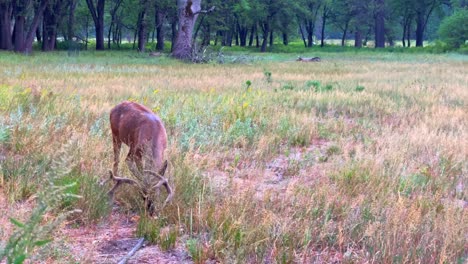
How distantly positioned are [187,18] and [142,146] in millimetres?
23443

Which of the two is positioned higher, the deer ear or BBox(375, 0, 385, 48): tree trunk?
BBox(375, 0, 385, 48): tree trunk

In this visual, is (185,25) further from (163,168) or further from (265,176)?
(163,168)

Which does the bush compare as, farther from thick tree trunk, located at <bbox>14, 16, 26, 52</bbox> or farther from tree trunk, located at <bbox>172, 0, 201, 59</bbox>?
thick tree trunk, located at <bbox>14, 16, 26, 52</bbox>

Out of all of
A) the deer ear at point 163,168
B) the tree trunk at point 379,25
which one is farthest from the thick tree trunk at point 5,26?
the tree trunk at point 379,25

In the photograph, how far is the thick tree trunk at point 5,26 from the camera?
33500 mm

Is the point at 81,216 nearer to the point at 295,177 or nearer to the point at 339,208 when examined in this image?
Answer: the point at 339,208

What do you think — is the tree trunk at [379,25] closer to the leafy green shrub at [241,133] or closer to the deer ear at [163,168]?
the leafy green shrub at [241,133]

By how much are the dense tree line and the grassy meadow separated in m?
18.7

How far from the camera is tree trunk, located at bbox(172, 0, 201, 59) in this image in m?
26.8

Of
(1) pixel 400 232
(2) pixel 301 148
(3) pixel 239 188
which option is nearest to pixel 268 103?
(2) pixel 301 148

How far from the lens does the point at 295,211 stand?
4.40 metres

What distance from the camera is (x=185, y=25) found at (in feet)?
89.5

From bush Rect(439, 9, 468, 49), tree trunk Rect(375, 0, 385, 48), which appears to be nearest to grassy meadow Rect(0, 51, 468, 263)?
bush Rect(439, 9, 468, 49)

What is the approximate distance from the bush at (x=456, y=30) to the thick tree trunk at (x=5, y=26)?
3879 cm
